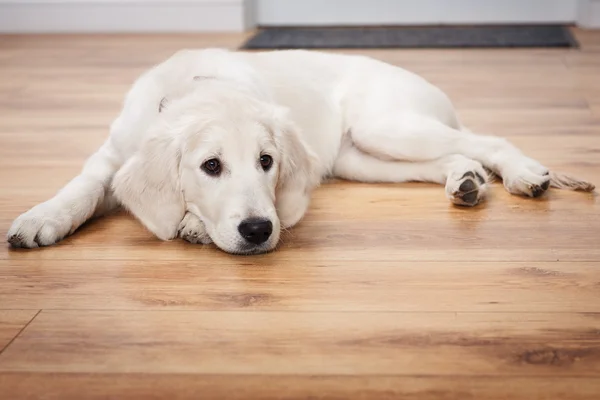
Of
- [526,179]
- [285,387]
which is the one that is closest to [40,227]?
[285,387]

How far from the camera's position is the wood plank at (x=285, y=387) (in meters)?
1.47

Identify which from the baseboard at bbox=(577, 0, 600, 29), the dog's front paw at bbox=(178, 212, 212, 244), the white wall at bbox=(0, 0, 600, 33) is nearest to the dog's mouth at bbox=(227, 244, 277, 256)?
the dog's front paw at bbox=(178, 212, 212, 244)

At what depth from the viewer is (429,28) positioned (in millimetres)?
5961

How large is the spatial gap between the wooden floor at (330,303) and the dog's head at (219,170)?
8 cm

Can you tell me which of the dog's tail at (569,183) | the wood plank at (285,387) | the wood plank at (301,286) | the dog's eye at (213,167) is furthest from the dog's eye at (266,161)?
the dog's tail at (569,183)

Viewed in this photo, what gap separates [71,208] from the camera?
2.29 meters

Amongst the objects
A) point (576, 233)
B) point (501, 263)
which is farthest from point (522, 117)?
point (501, 263)

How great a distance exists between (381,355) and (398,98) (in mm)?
1353

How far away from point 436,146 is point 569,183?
41 centimetres

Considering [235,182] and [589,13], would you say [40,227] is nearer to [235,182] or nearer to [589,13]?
[235,182]

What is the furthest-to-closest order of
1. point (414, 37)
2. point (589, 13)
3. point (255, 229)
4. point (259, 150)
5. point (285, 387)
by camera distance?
point (589, 13), point (414, 37), point (259, 150), point (255, 229), point (285, 387)

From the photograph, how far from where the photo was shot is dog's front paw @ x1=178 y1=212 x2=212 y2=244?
2.23 m

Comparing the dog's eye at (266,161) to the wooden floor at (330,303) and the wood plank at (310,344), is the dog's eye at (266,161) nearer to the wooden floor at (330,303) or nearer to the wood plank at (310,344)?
the wooden floor at (330,303)

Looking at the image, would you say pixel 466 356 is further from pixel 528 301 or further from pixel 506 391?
pixel 528 301
